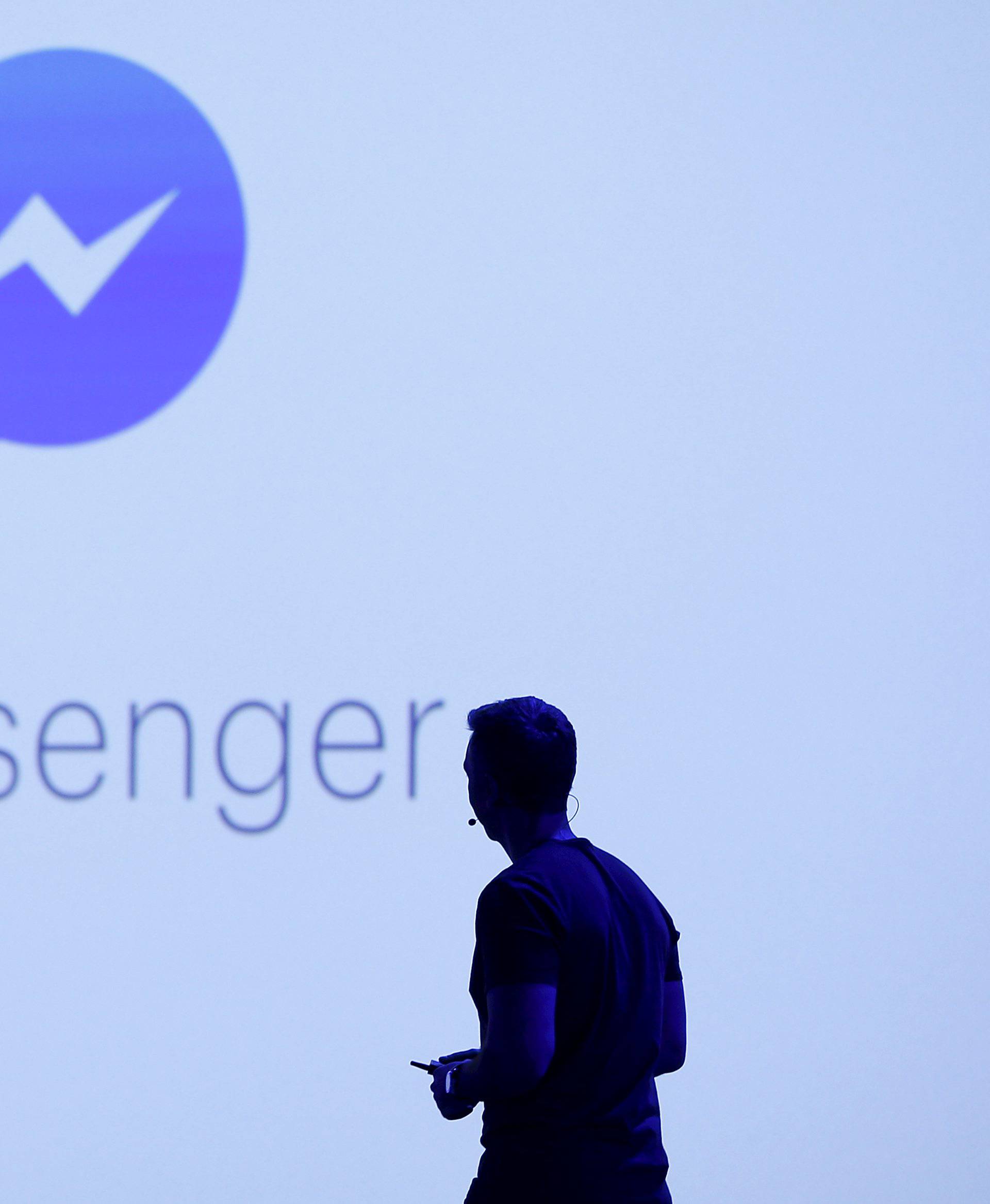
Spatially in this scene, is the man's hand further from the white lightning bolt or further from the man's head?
the white lightning bolt

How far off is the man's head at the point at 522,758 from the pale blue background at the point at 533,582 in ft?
3.37

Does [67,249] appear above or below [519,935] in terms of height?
above

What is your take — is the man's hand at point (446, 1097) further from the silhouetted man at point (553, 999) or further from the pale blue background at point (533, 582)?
the pale blue background at point (533, 582)

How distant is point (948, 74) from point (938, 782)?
1.24 meters

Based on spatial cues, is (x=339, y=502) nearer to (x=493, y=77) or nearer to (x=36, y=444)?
(x=36, y=444)

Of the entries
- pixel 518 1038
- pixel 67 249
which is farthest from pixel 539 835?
pixel 67 249

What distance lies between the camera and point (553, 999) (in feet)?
3.97

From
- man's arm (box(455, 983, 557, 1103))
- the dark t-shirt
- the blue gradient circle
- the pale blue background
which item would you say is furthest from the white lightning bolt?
man's arm (box(455, 983, 557, 1103))

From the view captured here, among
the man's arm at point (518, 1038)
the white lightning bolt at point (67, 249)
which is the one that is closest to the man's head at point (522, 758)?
the man's arm at point (518, 1038)

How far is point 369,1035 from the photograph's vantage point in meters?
2.32

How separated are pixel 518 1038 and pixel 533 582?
1241 millimetres

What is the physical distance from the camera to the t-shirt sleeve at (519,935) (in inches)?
47.0

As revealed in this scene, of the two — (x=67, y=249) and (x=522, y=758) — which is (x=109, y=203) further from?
(x=522, y=758)

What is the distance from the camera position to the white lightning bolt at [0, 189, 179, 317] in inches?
92.6
